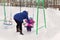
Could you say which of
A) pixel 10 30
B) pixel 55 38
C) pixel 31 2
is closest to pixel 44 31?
pixel 55 38

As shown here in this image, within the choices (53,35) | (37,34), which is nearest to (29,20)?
(37,34)

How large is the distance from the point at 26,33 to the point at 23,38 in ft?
0.93

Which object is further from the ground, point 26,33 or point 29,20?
point 29,20

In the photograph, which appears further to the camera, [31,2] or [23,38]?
[31,2]

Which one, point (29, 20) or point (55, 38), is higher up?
point (29, 20)

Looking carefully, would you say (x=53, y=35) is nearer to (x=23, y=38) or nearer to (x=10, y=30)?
(x=23, y=38)

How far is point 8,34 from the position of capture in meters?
2.44

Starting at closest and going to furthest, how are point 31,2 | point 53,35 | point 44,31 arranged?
point 53,35, point 44,31, point 31,2

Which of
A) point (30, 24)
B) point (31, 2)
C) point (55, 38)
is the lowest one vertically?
point (55, 38)

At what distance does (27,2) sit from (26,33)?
2999 mm

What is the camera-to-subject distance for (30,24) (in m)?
2.51

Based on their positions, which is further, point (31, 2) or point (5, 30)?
point (31, 2)

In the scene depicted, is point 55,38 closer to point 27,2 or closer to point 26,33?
point 26,33

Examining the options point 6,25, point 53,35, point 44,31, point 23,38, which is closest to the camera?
point 23,38
